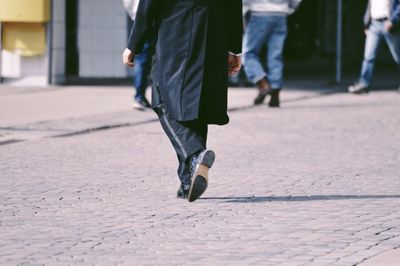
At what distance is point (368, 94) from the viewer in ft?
54.9

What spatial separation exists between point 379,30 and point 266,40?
2.07 metres

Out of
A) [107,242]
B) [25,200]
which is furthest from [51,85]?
[107,242]

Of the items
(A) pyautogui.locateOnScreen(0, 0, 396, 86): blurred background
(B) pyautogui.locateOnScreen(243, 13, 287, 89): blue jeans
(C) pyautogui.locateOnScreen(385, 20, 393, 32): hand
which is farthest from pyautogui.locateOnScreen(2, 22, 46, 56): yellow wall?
(C) pyautogui.locateOnScreen(385, 20, 393, 32): hand

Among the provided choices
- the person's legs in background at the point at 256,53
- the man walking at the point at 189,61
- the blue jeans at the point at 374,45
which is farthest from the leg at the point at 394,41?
the man walking at the point at 189,61

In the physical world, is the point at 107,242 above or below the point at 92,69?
above

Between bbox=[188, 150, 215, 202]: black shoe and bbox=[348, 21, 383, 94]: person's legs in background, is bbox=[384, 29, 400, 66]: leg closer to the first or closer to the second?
bbox=[348, 21, 383, 94]: person's legs in background

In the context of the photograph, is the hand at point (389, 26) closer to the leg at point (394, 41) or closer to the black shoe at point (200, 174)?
the leg at point (394, 41)

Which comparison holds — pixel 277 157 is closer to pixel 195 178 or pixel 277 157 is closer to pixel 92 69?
pixel 195 178

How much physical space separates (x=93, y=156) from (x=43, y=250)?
13.0 ft

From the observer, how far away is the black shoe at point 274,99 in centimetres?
1473

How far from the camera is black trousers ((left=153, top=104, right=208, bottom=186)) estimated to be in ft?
26.6

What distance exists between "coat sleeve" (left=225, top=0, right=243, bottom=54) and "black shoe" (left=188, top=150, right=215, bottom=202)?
747 millimetres

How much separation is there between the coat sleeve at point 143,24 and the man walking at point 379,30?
849cm

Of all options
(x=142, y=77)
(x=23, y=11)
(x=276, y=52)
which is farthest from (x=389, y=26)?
(x=23, y=11)
